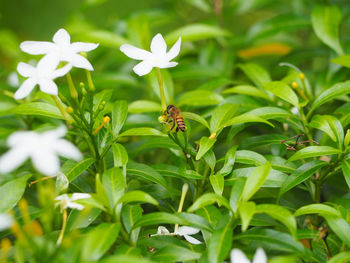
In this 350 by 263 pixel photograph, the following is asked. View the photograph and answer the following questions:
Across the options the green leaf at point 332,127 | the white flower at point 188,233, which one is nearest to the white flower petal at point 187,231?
the white flower at point 188,233

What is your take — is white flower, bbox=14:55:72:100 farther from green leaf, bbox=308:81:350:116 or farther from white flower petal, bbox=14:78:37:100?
green leaf, bbox=308:81:350:116

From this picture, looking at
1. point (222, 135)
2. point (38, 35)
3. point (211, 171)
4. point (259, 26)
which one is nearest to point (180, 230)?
point (211, 171)

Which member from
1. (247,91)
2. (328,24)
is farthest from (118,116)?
(328,24)

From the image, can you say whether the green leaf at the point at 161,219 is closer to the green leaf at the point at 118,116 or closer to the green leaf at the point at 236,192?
the green leaf at the point at 236,192

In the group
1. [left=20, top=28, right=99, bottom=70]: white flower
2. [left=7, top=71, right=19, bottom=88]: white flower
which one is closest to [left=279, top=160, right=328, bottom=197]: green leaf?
[left=20, top=28, right=99, bottom=70]: white flower

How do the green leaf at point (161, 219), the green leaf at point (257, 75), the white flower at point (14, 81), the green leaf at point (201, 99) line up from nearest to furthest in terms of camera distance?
the green leaf at point (161, 219) < the green leaf at point (201, 99) < the green leaf at point (257, 75) < the white flower at point (14, 81)

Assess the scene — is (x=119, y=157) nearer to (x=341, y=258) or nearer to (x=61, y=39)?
(x=61, y=39)

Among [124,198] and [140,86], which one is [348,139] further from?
[140,86]
